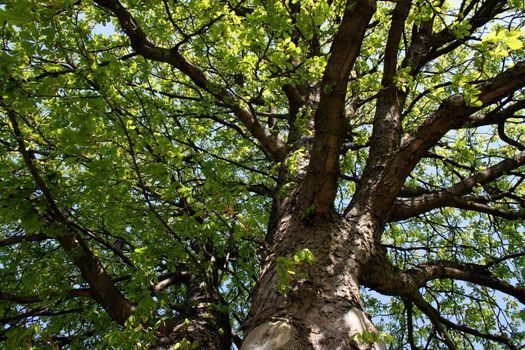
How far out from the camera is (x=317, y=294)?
2.54 m

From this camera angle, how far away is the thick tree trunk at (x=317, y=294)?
2.22 metres

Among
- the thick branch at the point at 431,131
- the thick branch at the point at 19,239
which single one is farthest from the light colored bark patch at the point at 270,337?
the thick branch at the point at 19,239

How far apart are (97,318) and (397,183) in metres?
3.68

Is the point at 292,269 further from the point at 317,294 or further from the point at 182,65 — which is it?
the point at 182,65

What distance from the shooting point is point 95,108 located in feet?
8.57

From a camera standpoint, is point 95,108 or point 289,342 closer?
point 289,342

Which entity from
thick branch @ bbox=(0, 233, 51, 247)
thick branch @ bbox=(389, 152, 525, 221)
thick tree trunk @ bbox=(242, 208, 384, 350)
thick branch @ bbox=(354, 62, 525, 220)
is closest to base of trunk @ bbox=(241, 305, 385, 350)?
thick tree trunk @ bbox=(242, 208, 384, 350)

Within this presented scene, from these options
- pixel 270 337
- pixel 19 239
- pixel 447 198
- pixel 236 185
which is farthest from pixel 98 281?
pixel 447 198

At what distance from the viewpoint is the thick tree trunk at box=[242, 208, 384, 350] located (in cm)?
222

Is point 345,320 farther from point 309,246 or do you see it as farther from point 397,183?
point 397,183

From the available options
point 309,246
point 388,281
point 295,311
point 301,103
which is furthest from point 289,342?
point 301,103

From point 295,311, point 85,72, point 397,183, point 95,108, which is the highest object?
point 85,72

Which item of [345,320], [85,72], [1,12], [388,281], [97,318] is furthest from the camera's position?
[97,318]

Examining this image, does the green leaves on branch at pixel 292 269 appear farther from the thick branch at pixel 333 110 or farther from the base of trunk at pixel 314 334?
the thick branch at pixel 333 110
